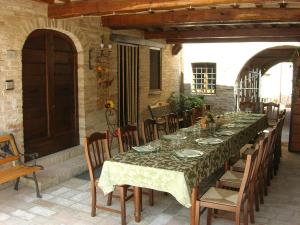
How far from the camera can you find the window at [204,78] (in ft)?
38.4

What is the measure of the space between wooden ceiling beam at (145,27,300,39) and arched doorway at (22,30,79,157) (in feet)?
10.3

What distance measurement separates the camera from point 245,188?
3387 millimetres

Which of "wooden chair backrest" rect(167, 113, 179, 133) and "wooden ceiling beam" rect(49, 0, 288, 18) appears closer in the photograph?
"wooden ceiling beam" rect(49, 0, 288, 18)

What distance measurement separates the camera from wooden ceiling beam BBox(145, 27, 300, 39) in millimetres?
8203

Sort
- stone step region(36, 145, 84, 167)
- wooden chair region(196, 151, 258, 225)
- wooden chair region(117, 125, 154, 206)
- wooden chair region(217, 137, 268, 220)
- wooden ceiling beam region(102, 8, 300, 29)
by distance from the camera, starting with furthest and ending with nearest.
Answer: wooden ceiling beam region(102, 8, 300, 29) < stone step region(36, 145, 84, 167) < wooden chair region(117, 125, 154, 206) < wooden chair region(217, 137, 268, 220) < wooden chair region(196, 151, 258, 225)

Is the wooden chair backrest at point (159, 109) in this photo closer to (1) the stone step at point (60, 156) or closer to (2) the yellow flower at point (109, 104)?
(2) the yellow flower at point (109, 104)

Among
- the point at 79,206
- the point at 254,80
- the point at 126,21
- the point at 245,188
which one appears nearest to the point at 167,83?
the point at 126,21

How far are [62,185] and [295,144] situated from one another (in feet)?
15.9

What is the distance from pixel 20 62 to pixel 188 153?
2979 mm

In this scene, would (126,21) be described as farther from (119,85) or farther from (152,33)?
(152,33)

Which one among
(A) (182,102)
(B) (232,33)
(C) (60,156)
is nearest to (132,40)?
(B) (232,33)

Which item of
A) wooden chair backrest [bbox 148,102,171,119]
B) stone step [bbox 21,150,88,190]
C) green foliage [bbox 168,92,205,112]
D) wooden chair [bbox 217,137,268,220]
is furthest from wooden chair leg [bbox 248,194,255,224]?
green foliage [bbox 168,92,205,112]

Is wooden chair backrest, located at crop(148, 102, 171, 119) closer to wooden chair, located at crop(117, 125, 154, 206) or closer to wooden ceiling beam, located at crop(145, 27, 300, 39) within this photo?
→ wooden ceiling beam, located at crop(145, 27, 300, 39)

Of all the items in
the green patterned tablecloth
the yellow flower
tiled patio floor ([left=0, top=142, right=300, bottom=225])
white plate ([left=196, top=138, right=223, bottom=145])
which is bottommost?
tiled patio floor ([left=0, top=142, right=300, bottom=225])
